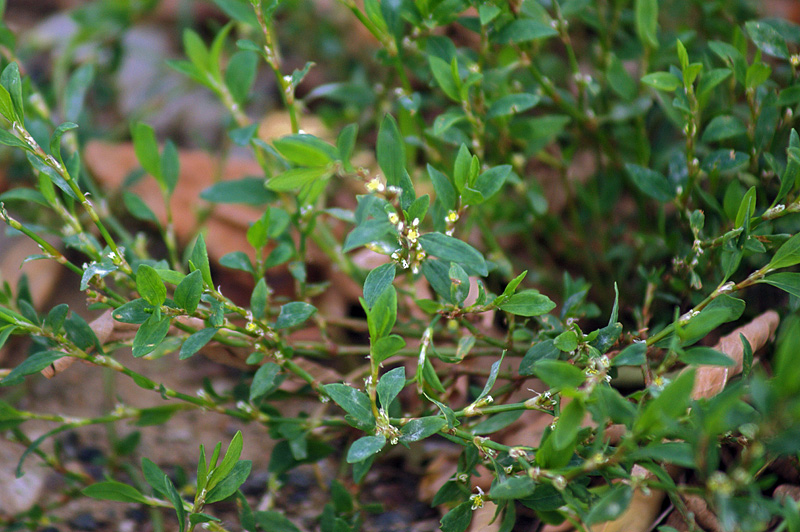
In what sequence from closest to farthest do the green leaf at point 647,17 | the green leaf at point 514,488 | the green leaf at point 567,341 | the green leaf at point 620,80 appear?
the green leaf at point 514,488 < the green leaf at point 567,341 < the green leaf at point 647,17 < the green leaf at point 620,80

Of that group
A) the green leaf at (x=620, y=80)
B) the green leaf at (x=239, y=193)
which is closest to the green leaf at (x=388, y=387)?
the green leaf at (x=239, y=193)

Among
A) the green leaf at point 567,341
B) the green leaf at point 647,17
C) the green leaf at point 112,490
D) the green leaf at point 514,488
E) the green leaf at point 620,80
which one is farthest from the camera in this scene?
the green leaf at point 620,80

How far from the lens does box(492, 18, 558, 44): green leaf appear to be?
1.16 metres

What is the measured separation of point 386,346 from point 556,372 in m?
0.25

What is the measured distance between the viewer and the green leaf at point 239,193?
53.1 inches

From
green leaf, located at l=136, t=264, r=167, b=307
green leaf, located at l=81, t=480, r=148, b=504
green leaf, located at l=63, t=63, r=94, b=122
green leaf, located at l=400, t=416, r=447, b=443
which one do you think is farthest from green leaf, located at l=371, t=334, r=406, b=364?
green leaf, located at l=63, t=63, r=94, b=122

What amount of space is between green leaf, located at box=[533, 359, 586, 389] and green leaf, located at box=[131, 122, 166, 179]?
96cm

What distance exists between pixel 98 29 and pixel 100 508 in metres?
1.50

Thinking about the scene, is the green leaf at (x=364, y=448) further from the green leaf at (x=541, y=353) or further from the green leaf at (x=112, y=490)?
the green leaf at (x=112, y=490)

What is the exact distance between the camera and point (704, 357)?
861 mm

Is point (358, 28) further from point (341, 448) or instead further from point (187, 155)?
point (341, 448)

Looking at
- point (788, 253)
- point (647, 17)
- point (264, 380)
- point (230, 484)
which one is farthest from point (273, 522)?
point (647, 17)

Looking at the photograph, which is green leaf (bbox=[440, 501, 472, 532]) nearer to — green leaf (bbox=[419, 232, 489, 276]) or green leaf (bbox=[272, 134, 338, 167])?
green leaf (bbox=[419, 232, 489, 276])

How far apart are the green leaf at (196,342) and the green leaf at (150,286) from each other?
0.07 metres
